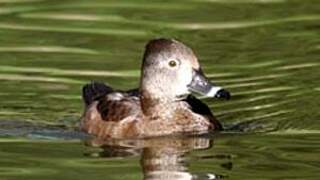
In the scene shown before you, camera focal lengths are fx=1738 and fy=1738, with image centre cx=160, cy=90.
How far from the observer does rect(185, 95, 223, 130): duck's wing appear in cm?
1377

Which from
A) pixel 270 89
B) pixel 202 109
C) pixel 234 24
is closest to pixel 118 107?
pixel 202 109

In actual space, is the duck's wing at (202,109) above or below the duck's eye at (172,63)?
below

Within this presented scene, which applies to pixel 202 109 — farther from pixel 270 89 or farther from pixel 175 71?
pixel 270 89

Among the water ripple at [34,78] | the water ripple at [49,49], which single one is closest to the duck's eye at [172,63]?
the water ripple at [34,78]

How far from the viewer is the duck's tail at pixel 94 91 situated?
47.3 ft

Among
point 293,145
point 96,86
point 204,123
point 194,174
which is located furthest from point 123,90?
point 194,174

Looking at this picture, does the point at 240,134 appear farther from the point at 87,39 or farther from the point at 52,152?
the point at 87,39

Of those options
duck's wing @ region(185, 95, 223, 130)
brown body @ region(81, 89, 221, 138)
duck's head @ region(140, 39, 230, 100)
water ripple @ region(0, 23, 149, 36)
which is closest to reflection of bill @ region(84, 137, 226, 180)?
brown body @ region(81, 89, 221, 138)

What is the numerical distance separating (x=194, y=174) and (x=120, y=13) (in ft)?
25.3

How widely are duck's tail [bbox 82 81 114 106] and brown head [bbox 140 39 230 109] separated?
0.69m

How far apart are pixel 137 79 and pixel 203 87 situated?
2462 millimetres

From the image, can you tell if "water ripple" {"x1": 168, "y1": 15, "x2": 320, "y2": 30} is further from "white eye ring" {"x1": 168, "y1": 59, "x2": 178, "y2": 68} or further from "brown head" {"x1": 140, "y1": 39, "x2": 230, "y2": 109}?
"white eye ring" {"x1": 168, "y1": 59, "x2": 178, "y2": 68}

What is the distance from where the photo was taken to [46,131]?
14.0m

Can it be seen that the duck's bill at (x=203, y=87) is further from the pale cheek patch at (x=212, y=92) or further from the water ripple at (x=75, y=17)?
the water ripple at (x=75, y=17)
